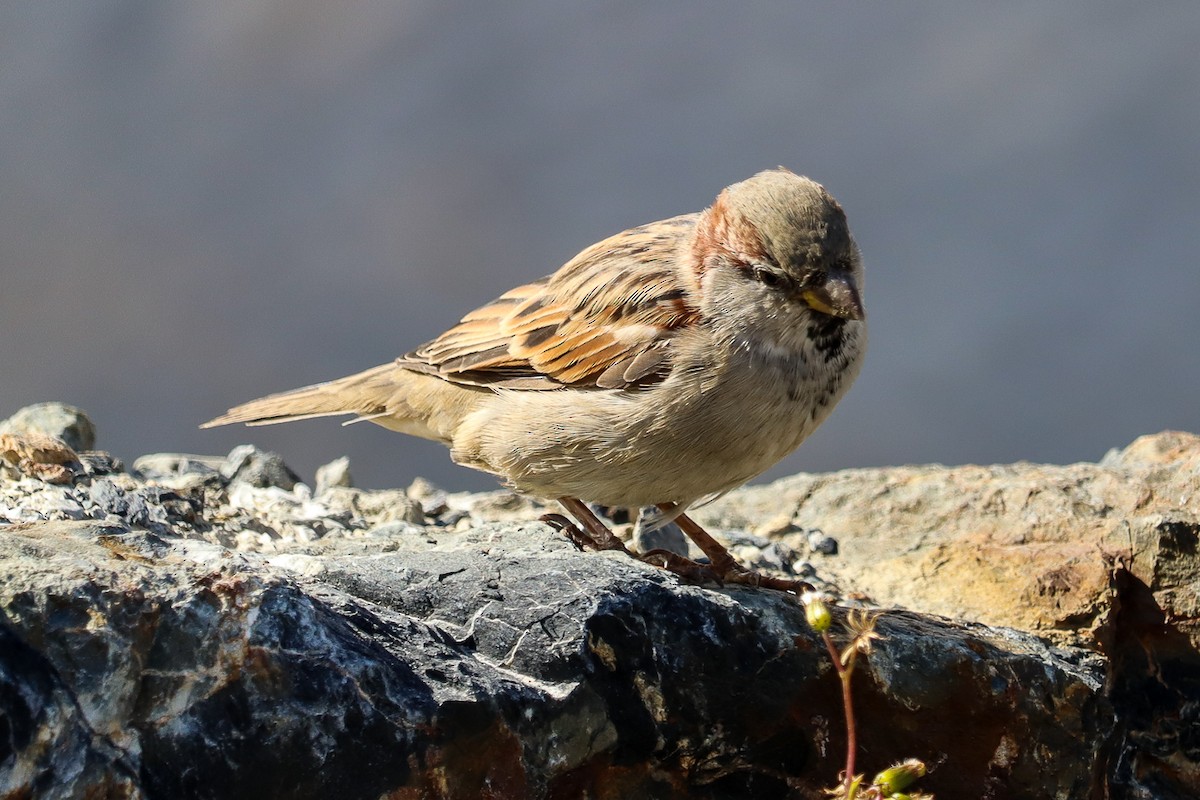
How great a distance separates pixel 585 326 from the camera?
201 inches

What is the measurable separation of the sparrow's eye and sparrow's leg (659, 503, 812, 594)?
939mm

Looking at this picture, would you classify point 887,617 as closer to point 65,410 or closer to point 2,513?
point 2,513

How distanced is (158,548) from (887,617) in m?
2.42

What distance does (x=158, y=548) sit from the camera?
3.35m

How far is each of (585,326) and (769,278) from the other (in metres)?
0.91

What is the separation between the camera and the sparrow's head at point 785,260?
4.37 metres

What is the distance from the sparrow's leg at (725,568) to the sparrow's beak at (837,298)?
38.7 inches

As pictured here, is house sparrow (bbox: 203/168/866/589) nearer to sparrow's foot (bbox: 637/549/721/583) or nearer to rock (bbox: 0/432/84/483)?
sparrow's foot (bbox: 637/549/721/583)

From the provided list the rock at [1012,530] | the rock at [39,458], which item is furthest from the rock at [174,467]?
the rock at [1012,530]

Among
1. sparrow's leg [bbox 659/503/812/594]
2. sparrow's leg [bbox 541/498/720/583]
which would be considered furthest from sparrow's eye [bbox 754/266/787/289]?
sparrow's leg [bbox 541/498/720/583]

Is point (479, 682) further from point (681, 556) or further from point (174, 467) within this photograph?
point (174, 467)

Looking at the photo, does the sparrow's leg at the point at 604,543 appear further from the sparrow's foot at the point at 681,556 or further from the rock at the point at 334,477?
the rock at the point at 334,477

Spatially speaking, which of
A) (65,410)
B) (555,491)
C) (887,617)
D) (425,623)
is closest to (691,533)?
(555,491)

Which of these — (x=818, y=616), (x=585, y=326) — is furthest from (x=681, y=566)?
(x=818, y=616)
